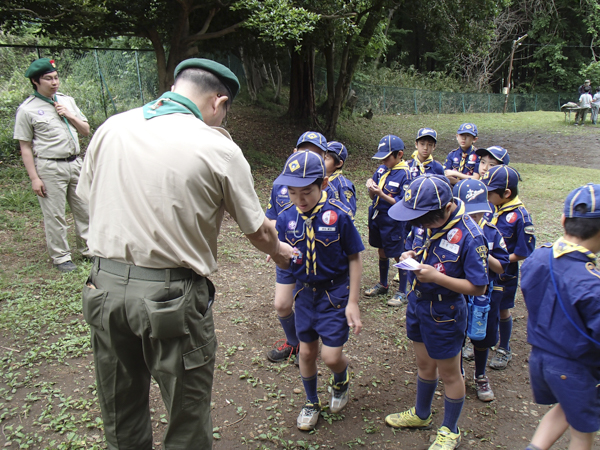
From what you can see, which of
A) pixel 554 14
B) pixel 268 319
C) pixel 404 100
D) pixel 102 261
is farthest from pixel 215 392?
pixel 554 14

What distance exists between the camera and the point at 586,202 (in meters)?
2.30

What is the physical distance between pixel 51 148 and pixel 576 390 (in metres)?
5.51

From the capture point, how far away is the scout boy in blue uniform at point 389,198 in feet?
16.9

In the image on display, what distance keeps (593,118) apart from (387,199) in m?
23.9

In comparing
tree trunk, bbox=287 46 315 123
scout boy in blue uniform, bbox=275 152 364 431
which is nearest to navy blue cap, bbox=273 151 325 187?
scout boy in blue uniform, bbox=275 152 364 431

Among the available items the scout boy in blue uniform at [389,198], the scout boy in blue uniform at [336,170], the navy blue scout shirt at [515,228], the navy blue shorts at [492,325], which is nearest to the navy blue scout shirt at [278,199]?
the scout boy in blue uniform at [336,170]

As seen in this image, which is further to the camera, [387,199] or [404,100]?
[404,100]

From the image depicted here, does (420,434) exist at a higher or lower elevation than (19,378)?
lower

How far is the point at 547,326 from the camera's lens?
244 cm

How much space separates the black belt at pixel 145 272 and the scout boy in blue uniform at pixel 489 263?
7.52 feet

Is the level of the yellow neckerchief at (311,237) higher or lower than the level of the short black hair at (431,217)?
lower

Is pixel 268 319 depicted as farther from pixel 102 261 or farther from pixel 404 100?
pixel 404 100

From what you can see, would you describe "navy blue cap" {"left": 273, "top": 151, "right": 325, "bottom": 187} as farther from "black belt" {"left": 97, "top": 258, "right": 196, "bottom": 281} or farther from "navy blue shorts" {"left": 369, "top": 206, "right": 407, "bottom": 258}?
"navy blue shorts" {"left": 369, "top": 206, "right": 407, "bottom": 258}

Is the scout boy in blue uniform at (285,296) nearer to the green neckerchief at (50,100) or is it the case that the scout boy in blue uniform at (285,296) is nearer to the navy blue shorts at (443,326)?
the navy blue shorts at (443,326)
